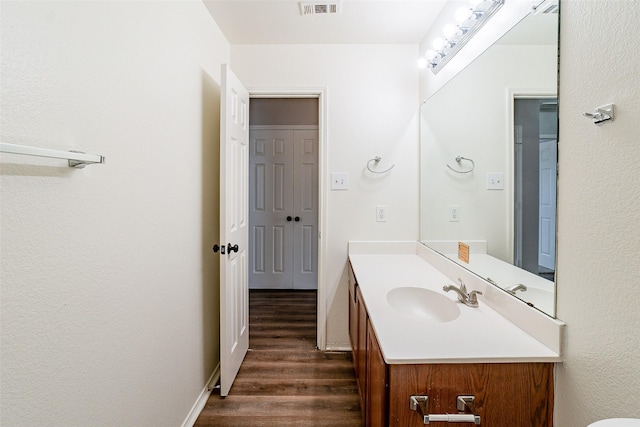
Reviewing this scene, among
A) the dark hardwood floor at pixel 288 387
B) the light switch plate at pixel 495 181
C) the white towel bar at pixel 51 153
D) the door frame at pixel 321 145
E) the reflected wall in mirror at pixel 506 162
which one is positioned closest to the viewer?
the white towel bar at pixel 51 153

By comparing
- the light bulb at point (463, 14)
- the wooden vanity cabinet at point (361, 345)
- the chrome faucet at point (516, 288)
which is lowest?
the wooden vanity cabinet at point (361, 345)

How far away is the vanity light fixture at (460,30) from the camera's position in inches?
50.1

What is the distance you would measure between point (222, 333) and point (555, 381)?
157cm

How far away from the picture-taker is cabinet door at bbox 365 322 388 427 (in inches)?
35.5

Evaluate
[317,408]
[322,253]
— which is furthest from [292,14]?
[317,408]

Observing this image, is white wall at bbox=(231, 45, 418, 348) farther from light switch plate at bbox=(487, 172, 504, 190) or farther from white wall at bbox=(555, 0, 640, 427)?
white wall at bbox=(555, 0, 640, 427)

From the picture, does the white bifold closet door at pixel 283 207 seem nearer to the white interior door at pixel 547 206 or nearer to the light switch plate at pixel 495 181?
the light switch plate at pixel 495 181

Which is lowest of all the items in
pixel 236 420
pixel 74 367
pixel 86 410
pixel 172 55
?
pixel 236 420

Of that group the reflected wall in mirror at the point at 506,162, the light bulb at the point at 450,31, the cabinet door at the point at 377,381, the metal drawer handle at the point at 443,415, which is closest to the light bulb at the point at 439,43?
the light bulb at the point at 450,31

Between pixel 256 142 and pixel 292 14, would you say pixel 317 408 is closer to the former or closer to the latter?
pixel 292 14

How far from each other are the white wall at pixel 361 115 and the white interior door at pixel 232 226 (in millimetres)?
359

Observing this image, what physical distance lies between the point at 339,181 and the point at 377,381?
145 centimetres

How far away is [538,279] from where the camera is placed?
1016mm

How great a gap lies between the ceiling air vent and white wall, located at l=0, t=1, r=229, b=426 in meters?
0.62
